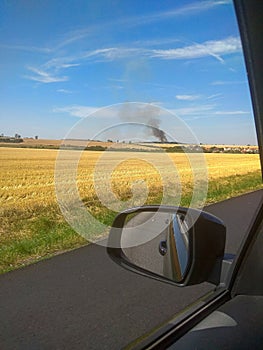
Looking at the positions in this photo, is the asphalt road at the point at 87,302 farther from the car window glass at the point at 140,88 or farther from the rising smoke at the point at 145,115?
the rising smoke at the point at 145,115

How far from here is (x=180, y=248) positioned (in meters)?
1.27

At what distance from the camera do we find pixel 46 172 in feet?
26.3

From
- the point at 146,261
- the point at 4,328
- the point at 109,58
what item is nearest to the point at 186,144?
the point at 146,261

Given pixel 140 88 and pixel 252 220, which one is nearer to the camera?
pixel 252 220

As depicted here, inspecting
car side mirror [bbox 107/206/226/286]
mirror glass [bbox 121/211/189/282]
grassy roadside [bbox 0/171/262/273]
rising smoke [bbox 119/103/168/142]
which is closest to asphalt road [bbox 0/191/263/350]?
grassy roadside [bbox 0/171/262/273]

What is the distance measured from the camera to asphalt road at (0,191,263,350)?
2.38m

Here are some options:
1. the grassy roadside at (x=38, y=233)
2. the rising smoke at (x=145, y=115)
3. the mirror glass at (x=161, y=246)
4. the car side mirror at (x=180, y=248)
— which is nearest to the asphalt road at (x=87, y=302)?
the grassy roadside at (x=38, y=233)

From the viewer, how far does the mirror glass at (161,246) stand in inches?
48.3

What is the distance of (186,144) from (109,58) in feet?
2.30

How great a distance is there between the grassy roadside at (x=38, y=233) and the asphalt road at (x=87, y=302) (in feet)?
0.79

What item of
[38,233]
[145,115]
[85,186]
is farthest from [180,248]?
[38,233]

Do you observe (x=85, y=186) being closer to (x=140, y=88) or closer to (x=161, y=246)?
(x=140, y=88)

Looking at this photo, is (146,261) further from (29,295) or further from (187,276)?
(29,295)

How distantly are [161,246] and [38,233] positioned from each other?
4098 millimetres
